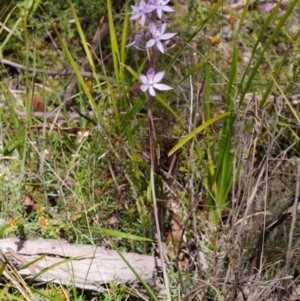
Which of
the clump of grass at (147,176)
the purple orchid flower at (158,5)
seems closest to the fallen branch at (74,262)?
the clump of grass at (147,176)

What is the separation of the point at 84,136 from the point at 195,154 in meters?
0.66

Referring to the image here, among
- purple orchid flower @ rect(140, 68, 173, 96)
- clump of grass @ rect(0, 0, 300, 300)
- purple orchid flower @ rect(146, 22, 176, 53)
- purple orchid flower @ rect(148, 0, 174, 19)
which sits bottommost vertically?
clump of grass @ rect(0, 0, 300, 300)

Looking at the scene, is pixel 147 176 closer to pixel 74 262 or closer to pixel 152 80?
pixel 74 262

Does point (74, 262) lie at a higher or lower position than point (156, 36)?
lower

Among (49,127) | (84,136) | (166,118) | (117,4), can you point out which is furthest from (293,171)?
(117,4)

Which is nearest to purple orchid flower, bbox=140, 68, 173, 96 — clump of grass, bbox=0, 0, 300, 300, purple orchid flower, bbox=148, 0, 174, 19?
purple orchid flower, bbox=148, 0, 174, 19

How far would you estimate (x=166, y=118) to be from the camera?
3.19 metres

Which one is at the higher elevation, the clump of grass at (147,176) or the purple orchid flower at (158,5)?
the purple orchid flower at (158,5)

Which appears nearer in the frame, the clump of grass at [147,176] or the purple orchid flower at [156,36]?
the purple orchid flower at [156,36]

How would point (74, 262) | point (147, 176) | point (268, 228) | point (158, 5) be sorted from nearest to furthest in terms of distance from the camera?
point (158, 5)
point (268, 228)
point (74, 262)
point (147, 176)

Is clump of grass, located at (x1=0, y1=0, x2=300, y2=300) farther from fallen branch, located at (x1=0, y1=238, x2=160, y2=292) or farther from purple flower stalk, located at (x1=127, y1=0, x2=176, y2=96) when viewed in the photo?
purple flower stalk, located at (x1=127, y1=0, x2=176, y2=96)

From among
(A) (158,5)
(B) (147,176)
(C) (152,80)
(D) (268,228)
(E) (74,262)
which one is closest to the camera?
(A) (158,5)

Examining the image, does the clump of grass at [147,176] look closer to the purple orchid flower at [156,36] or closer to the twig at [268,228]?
the twig at [268,228]

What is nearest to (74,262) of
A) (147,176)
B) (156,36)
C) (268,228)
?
(147,176)
